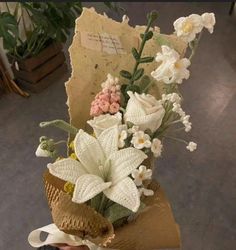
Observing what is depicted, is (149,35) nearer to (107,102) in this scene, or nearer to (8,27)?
(107,102)

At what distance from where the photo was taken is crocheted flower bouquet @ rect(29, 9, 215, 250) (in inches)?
26.5

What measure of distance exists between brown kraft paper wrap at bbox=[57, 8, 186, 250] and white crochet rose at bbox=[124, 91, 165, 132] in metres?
0.12

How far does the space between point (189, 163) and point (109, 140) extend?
4.50 feet

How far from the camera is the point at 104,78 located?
81 centimetres

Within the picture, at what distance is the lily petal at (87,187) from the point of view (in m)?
0.67

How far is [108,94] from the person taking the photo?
2.45 ft

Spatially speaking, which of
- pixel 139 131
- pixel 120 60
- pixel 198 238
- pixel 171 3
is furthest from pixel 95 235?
pixel 171 3

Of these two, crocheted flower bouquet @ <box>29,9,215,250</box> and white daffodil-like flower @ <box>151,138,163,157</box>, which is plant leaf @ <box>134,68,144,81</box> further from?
white daffodil-like flower @ <box>151,138,163,157</box>

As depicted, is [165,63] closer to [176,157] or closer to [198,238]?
[198,238]

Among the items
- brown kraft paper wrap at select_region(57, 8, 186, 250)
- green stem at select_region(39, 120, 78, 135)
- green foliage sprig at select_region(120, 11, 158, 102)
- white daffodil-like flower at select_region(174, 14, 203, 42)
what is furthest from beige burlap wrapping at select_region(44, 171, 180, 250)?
white daffodil-like flower at select_region(174, 14, 203, 42)

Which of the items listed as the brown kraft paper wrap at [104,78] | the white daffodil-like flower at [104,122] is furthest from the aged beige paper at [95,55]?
the white daffodil-like flower at [104,122]

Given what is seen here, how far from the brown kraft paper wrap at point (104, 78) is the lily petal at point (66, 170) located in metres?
0.08

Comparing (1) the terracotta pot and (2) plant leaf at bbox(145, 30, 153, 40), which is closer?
(2) plant leaf at bbox(145, 30, 153, 40)

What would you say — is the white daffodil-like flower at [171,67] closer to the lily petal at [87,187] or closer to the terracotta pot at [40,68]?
the lily petal at [87,187]
